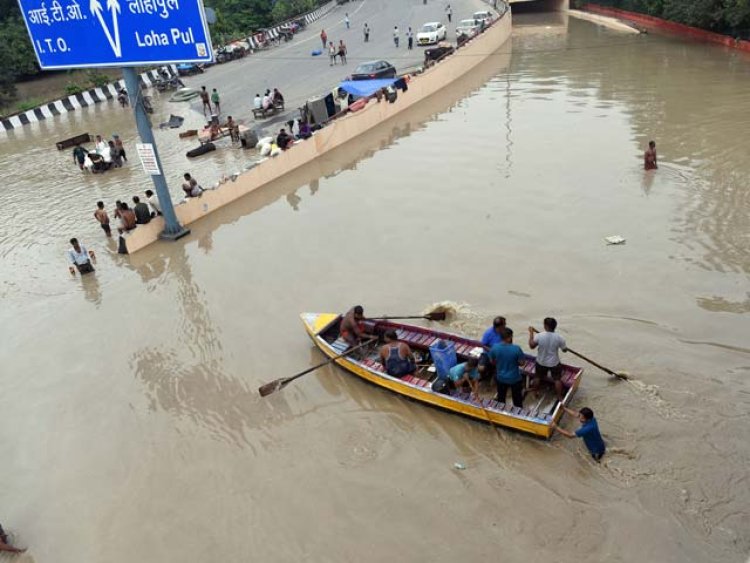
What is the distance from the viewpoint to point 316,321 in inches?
425

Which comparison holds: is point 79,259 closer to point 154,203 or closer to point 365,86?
point 154,203

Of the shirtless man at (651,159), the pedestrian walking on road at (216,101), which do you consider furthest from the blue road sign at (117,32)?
the pedestrian walking on road at (216,101)

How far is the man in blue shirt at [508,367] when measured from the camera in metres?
8.25

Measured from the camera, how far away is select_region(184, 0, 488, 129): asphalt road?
3144 cm

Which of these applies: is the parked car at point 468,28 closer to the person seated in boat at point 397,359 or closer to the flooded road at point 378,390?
the flooded road at point 378,390

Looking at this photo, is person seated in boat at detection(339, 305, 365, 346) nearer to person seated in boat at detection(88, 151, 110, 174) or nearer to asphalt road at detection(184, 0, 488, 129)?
person seated in boat at detection(88, 151, 110, 174)

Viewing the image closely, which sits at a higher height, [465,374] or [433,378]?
[465,374]

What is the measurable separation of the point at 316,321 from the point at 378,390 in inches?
74.6

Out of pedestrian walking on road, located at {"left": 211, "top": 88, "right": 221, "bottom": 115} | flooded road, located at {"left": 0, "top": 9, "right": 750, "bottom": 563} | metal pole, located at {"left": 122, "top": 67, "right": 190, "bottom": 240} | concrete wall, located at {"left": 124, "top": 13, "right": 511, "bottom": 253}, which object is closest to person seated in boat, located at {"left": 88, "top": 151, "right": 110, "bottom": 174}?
flooded road, located at {"left": 0, "top": 9, "right": 750, "bottom": 563}

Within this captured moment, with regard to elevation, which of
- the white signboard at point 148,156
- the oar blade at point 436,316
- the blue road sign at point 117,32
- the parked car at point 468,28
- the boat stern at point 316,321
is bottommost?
the oar blade at point 436,316

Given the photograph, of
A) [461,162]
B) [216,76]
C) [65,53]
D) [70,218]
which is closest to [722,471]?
[461,162]

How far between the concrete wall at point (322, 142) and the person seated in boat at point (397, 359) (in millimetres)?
9037

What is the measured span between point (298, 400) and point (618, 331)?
5516 mm

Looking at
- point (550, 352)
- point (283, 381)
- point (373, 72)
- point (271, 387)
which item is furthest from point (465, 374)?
point (373, 72)
